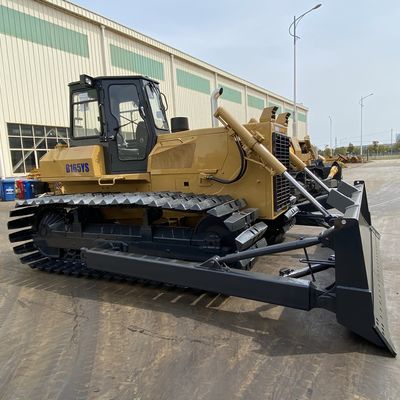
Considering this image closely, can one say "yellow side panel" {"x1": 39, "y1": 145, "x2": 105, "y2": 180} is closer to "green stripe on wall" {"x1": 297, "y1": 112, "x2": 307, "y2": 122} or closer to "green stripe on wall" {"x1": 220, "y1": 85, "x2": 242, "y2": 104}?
"green stripe on wall" {"x1": 220, "y1": 85, "x2": 242, "y2": 104}

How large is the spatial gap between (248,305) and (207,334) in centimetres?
74

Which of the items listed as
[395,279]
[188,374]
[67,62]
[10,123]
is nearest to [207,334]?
[188,374]

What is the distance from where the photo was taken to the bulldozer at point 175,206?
3510mm

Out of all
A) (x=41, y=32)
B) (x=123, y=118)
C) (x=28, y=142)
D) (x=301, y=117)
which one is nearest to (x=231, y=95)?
(x=41, y=32)

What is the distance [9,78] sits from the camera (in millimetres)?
15891

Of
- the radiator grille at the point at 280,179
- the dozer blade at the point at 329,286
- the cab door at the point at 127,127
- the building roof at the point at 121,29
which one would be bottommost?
the dozer blade at the point at 329,286

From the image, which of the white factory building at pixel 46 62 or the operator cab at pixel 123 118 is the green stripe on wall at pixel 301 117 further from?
the operator cab at pixel 123 118

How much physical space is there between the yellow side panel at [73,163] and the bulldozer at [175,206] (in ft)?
0.07

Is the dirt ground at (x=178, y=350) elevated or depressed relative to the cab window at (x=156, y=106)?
depressed

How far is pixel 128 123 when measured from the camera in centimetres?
519

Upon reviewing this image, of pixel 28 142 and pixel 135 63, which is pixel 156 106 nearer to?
pixel 28 142

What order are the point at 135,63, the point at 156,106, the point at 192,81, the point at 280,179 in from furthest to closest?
the point at 192,81
the point at 135,63
the point at 156,106
the point at 280,179

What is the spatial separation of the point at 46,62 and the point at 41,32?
1.34 m

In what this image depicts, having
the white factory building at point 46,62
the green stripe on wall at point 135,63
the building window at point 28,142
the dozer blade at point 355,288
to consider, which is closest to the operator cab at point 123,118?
the dozer blade at point 355,288
